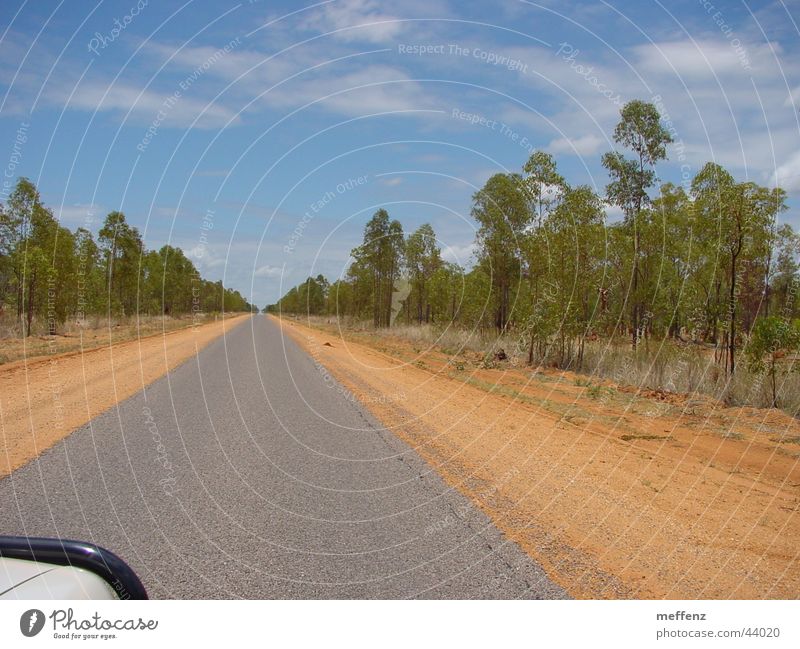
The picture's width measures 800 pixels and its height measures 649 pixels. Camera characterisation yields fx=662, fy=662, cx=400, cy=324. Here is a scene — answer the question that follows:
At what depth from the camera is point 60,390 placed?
14062mm

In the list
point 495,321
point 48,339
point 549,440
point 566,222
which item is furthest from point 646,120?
point 48,339

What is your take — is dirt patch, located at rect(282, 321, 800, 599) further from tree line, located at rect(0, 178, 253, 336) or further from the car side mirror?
tree line, located at rect(0, 178, 253, 336)

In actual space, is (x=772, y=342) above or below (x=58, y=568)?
above

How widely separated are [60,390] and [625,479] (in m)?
11.7

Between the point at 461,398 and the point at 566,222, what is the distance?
9.57 meters

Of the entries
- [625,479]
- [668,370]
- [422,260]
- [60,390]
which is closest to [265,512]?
[625,479]

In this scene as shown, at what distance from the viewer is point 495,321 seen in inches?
1422

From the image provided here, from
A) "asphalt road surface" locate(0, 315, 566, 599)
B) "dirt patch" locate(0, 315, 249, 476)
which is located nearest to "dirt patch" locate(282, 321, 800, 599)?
"asphalt road surface" locate(0, 315, 566, 599)

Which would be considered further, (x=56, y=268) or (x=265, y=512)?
(x=56, y=268)

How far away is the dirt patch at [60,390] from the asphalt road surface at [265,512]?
1.56 feet

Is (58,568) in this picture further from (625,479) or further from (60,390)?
(60,390)

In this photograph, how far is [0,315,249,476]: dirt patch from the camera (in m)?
8.78

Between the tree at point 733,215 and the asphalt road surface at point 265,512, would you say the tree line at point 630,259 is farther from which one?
the asphalt road surface at point 265,512

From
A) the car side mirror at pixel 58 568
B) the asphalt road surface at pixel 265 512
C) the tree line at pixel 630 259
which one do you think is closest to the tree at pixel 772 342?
the tree line at pixel 630 259
